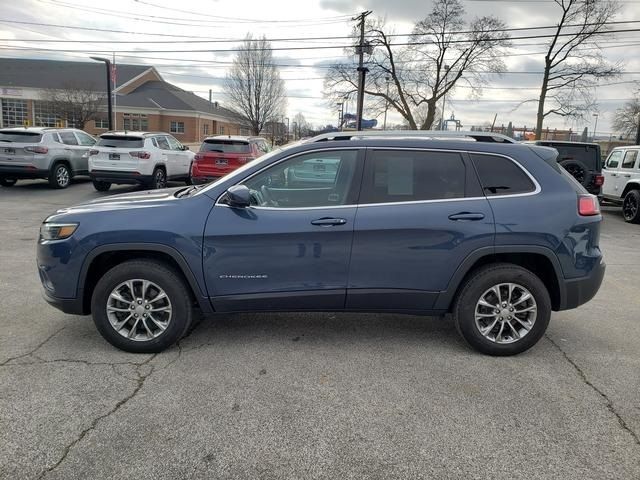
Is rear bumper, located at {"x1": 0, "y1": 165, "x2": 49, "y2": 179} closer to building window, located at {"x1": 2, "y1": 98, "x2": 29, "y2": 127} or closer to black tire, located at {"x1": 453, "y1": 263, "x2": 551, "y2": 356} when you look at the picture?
black tire, located at {"x1": 453, "y1": 263, "x2": 551, "y2": 356}

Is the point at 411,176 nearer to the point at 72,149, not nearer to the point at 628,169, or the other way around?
the point at 628,169

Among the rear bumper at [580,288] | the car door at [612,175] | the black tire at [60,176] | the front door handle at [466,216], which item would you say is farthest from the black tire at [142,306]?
the car door at [612,175]

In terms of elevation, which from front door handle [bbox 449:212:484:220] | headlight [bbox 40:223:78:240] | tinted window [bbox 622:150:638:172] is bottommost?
headlight [bbox 40:223:78:240]

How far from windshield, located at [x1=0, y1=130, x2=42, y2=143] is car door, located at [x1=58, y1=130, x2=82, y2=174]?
0.91 meters

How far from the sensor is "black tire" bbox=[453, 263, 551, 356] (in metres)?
3.84

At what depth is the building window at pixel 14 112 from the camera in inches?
2147

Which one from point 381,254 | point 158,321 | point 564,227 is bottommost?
point 158,321

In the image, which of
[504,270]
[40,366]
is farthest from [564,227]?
[40,366]

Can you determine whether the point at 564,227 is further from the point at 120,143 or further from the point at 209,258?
the point at 120,143

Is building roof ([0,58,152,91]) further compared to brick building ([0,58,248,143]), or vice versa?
building roof ([0,58,152,91])

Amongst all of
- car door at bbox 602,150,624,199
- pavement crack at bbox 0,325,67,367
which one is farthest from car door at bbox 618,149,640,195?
pavement crack at bbox 0,325,67,367

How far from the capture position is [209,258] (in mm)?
3734

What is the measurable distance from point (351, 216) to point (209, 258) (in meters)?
1.13

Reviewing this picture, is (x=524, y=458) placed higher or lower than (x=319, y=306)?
lower
